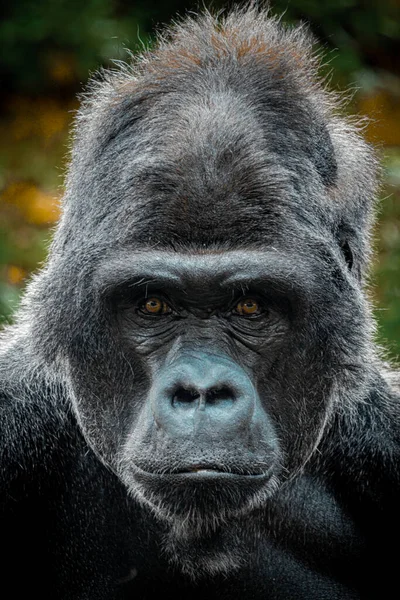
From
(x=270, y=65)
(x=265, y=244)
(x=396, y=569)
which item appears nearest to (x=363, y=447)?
(x=396, y=569)

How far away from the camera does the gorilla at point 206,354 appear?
4801 millimetres

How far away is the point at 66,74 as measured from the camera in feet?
40.5

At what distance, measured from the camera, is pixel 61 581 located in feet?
19.2

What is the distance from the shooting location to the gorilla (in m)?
4.80

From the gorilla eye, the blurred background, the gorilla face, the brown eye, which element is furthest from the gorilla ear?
the blurred background

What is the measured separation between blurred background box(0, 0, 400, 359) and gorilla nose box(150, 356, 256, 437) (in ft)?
18.2

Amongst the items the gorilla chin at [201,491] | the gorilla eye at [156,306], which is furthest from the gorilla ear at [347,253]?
the gorilla chin at [201,491]

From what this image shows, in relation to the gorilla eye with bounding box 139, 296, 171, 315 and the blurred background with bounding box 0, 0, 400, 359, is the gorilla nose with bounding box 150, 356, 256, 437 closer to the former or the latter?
the gorilla eye with bounding box 139, 296, 171, 315

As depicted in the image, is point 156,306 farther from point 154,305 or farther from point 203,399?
point 203,399

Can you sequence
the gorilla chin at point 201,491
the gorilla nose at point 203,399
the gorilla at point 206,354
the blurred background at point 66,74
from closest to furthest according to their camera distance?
the gorilla nose at point 203,399 < the gorilla chin at point 201,491 < the gorilla at point 206,354 < the blurred background at point 66,74

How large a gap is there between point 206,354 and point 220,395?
24 cm

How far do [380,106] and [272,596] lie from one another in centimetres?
756

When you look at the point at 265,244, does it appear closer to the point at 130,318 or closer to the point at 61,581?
the point at 130,318

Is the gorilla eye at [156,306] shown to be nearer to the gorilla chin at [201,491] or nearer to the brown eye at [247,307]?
the brown eye at [247,307]
